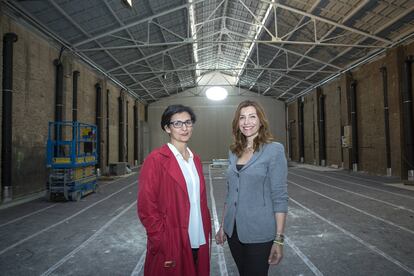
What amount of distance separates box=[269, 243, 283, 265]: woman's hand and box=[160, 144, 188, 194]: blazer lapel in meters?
0.72

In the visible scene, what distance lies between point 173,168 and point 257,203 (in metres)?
0.64

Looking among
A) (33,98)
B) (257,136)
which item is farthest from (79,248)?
(33,98)

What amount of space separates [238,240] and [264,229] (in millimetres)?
241

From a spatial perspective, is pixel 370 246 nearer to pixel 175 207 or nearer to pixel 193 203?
pixel 193 203

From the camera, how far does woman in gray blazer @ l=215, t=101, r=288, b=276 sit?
193 cm

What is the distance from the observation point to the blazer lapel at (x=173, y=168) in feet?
6.30

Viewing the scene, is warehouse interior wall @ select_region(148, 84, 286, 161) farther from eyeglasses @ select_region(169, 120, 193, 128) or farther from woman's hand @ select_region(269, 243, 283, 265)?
woman's hand @ select_region(269, 243, 283, 265)

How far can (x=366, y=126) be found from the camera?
15.3 metres

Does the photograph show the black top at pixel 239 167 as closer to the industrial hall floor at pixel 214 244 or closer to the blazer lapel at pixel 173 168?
the blazer lapel at pixel 173 168

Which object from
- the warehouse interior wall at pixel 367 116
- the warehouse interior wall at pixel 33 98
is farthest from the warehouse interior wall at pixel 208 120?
the warehouse interior wall at pixel 33 98

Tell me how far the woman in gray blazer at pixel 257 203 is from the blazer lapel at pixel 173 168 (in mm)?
418

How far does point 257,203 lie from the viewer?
1.98 metres

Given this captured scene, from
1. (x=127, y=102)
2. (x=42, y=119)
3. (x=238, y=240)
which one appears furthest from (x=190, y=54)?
(x=238, y=240)

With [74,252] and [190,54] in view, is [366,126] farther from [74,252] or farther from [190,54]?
[74,252]
